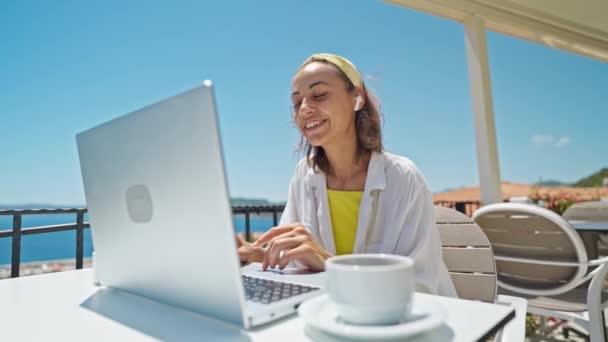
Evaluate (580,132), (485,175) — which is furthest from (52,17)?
(580,132)

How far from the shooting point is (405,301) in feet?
1.29

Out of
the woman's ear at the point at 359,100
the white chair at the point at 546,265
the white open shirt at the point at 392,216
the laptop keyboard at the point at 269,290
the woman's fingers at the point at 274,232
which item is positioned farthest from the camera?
the white chair at the point at 546,265

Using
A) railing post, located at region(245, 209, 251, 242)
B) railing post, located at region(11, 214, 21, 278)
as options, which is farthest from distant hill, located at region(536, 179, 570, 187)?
railing post, located at region(11, 214, 21, 278)

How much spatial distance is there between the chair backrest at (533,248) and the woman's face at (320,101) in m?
1.26

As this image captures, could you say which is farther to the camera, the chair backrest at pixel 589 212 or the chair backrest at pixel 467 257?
the chair backrest at pixel 589 212

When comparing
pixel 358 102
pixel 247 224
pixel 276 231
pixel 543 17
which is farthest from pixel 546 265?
pixel 543 17

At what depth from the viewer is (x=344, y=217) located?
4.17 ft

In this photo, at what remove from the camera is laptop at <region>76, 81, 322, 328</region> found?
421mm

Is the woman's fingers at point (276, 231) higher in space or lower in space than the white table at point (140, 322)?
higher

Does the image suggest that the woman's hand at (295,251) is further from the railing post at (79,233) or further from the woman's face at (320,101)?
the railing post at (79,233)

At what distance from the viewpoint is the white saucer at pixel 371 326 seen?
377 mm

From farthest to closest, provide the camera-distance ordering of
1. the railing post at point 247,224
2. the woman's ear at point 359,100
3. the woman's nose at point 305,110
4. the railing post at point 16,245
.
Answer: the railing post at point 247,224 → the railing post at point 16,245 → the woman's ear at point 359,100 → the woman's nose at point 305,110

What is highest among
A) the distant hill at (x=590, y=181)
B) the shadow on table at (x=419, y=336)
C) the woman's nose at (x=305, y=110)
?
the woman's nose at (x=305, y=110)

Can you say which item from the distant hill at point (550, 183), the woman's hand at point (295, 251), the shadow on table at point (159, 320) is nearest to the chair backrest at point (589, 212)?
the distant hill at point (550, 183)
